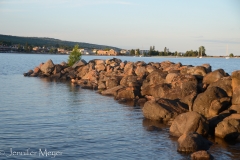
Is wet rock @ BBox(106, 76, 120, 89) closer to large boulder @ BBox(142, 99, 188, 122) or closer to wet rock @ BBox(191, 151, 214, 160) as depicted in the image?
large boulder @ BBox(142, 99, 188, 122)

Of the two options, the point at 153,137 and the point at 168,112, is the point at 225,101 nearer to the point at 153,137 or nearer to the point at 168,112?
the point at 168,112

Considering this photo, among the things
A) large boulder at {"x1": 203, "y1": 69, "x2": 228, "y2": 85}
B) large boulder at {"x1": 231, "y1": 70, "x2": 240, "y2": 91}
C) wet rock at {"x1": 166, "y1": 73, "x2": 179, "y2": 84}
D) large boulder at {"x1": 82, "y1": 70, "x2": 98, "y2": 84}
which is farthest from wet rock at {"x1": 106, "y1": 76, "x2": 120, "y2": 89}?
large boulder at {"x1": 231, "y1": 70, "x2": 240, "y2": 91}

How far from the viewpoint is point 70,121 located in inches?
1072

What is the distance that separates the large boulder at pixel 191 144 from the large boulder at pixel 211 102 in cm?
610

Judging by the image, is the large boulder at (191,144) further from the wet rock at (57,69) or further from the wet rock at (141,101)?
the wet rock at (57,69)

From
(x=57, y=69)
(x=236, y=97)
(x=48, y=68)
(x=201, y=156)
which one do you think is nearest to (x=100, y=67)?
(x=57, y=69)

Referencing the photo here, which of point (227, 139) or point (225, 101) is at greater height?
point (225, 101)

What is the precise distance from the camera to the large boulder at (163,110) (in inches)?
1099

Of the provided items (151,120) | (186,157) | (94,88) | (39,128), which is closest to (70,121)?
(39,128)

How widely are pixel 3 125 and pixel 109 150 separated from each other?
8150 mm

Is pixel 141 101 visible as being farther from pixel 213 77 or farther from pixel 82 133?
pixel 82 133

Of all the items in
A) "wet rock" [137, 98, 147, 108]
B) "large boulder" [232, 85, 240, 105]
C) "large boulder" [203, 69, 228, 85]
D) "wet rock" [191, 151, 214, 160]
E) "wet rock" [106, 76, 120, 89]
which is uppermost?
"large boulder" [203, 69, 228, 85]

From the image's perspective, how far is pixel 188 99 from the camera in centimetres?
2917

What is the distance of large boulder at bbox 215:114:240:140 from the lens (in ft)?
75.3
